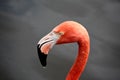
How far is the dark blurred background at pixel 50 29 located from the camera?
5.12 meters

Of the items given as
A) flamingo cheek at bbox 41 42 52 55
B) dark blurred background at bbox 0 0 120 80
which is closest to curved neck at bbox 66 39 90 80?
flamingo cheek at bbox 41 42 52 55

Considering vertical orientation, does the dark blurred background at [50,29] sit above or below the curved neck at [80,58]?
above

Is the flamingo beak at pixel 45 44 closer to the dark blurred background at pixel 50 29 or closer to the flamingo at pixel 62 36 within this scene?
the flamingo at pixel 62 36

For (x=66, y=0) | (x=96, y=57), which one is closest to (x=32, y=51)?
(x=96, y=57)

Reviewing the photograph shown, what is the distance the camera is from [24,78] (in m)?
4.95

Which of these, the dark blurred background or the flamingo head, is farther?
the dark blurred background

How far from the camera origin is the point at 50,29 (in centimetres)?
569

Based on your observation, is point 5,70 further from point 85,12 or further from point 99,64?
point 85,12

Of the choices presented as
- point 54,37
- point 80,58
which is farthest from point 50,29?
point 54,37

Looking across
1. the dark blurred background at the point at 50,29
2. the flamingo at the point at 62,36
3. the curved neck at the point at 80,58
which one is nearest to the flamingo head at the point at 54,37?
the flamingo at the point at 62,36

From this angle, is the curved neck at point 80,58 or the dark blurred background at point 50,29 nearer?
the curved neck at point 80,58

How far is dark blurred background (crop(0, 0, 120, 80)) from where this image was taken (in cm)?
512

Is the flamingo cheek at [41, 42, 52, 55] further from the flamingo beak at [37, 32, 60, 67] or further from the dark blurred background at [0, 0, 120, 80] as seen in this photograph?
the dark blurred background at [0, 0, 120, 80]

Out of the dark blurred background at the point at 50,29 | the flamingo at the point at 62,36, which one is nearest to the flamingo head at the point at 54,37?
the flamingo at the point at 62,36
